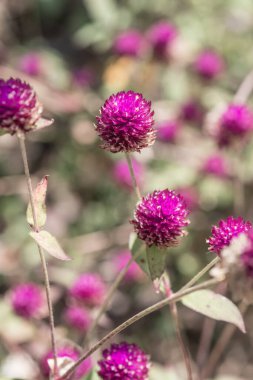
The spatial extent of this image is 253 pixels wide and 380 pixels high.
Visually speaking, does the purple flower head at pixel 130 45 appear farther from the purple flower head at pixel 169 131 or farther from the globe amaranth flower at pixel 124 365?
the globe amaranth flower at pixel 124 365

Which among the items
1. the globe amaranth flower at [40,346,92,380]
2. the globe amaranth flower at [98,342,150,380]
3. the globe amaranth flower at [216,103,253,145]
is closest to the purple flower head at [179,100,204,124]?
the globe amaranth flower at [216,103,253,145]

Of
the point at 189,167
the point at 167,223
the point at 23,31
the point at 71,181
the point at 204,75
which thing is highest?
the point at 23,31

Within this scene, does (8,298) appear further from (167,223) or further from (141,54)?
(141,54)

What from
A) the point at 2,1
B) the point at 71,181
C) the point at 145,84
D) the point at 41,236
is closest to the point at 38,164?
the point at 71,181

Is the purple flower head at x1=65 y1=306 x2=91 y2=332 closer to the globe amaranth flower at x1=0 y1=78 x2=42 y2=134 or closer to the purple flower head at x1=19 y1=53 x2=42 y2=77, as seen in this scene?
the globe amaranth flower at x1=0 y1=78 x2=42 y2=134

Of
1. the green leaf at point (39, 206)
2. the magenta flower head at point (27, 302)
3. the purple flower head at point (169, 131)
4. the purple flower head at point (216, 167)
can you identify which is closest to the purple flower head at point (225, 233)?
the green leaf at point (39, 206)

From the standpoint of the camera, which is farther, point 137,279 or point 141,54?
point 141,54

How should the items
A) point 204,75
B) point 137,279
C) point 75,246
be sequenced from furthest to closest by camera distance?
point 204,75
point 75,246
point 137,279
